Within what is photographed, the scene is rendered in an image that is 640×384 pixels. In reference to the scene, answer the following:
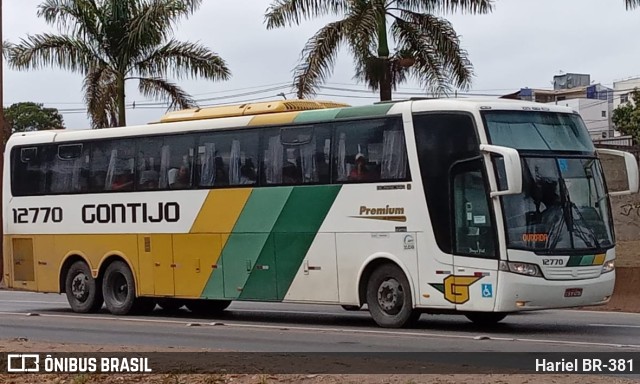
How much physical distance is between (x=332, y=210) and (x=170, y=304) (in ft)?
19.0

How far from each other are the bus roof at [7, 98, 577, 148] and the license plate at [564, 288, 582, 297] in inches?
110

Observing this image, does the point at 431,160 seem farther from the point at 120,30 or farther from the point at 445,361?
the point at 120,30

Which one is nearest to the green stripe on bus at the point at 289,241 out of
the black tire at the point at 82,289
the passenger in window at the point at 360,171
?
the passenger in window at the point at 360,171

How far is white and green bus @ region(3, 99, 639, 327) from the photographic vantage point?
16109 mm

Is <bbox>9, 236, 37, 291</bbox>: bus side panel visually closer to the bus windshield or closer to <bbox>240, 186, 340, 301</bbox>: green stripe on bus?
<bbox>240, 186, 340, 301</bbox>: green stripe on bus

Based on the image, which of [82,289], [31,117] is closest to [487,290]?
[82,289]

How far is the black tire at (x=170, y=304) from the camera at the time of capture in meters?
22.1

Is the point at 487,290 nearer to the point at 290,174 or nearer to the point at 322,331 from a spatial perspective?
the point at 322,331

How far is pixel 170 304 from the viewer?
2234cm

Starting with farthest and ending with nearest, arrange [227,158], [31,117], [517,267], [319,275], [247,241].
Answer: [31,117]
[227,158]
[247,241]
[319,275]
[517,267]

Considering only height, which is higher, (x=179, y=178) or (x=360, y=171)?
(x=179, y=178)

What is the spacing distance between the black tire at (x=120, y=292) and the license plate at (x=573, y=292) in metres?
8.80

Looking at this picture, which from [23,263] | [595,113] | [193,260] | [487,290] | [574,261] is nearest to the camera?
[487,290]

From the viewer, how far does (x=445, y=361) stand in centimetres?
1261
